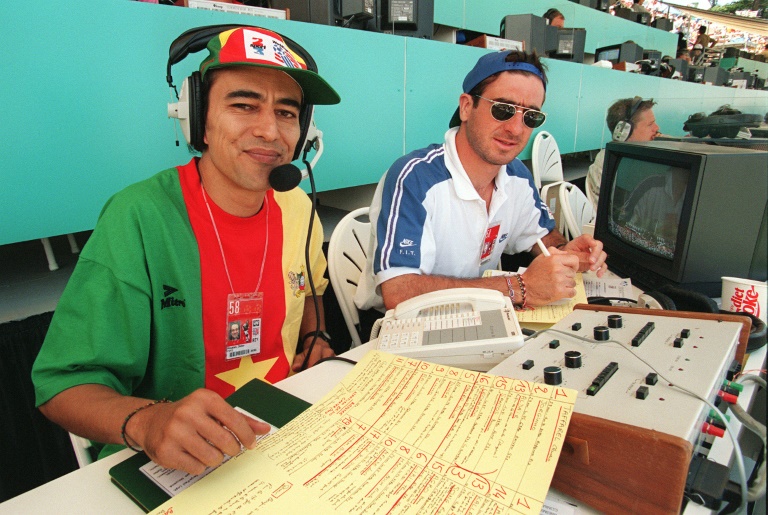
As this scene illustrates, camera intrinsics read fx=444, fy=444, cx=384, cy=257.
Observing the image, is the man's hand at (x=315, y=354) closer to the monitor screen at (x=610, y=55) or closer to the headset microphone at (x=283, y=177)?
the headset microphone at (x=283, y=177)

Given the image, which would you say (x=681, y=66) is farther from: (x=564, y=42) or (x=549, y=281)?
(x=549, y=281)

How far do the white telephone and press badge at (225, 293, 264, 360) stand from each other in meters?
0.29

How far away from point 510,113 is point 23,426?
5.95 feet

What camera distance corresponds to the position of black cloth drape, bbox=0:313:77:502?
4.13 ft

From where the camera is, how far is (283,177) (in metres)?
0.93

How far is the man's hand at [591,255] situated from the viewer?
1.28 metres

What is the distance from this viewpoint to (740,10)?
41cm

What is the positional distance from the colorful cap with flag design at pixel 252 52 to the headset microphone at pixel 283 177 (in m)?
0.20

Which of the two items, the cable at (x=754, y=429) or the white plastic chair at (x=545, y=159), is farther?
the white plastic chair at (x=545, y=159)

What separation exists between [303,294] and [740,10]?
934 millimetres

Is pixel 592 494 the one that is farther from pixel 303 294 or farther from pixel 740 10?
pixel 303 294

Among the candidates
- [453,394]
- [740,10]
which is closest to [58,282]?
[453,394]

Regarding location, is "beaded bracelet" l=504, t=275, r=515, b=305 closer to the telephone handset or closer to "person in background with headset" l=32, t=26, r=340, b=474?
the telephone handset

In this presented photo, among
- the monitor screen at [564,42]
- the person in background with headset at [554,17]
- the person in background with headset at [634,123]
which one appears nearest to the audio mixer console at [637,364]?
the person in background with headset at [634,123]
